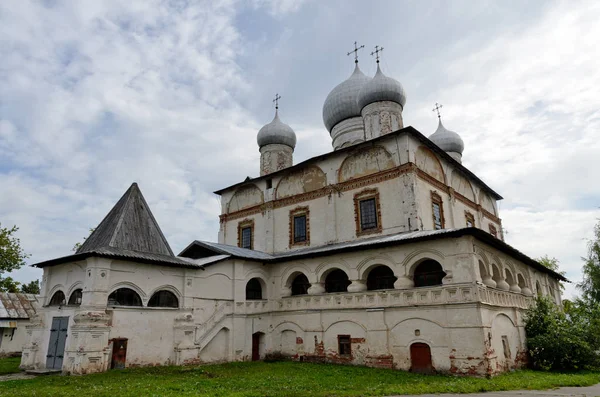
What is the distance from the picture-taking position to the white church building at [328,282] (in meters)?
12.9

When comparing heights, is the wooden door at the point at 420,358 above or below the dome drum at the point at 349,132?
below

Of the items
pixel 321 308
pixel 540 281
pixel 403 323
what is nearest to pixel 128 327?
pixel 321 308

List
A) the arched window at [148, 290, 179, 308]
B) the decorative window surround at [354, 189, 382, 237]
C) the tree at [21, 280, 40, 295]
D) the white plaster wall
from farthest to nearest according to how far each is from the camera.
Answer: the tree at [21, 280, 40, 295] → the white plaster wall → the decorative window surround at [354, 189, 382, 237] → the arched window at [148, 290, 179, 308]

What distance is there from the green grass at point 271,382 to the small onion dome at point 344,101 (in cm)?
1487

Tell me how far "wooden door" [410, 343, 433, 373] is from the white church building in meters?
0.04

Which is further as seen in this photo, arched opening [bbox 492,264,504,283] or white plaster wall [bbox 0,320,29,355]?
white plaster wall [bbox 0,320,29,355]

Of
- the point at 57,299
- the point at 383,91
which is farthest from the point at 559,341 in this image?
the point at 57,299

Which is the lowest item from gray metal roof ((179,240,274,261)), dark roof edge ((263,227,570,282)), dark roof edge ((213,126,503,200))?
dark roof edge ((263,227,570,282))

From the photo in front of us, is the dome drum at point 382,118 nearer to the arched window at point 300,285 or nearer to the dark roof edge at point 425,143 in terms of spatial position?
the dark roof edge at point 425,143

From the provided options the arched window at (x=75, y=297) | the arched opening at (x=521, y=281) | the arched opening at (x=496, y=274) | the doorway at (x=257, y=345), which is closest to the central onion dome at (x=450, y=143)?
the arched opening at (x=521, y=281)

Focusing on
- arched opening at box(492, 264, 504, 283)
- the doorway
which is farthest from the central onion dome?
the doorway

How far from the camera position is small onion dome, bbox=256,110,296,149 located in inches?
990

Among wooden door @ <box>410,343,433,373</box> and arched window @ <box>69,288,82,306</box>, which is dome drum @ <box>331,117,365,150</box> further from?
arched window @ <box>69,288,82,306</box>

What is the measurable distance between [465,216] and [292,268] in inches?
374
